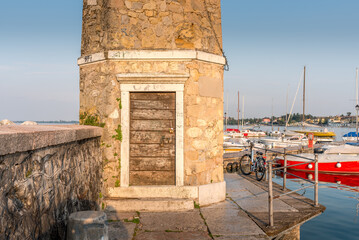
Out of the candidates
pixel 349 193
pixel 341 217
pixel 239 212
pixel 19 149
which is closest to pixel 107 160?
pixel 239 212

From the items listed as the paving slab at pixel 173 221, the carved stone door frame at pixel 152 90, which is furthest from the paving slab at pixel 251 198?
the carved stone door frame at pixel 152 90

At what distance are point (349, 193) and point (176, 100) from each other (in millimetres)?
13702

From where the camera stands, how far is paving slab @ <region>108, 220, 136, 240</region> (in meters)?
5.00

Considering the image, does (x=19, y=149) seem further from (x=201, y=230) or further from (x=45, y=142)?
(x=201, y=230)

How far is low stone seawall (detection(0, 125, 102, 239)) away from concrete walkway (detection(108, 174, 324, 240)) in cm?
87

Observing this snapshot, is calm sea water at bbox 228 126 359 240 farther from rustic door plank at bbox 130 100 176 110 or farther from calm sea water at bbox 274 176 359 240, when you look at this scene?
rustic door plank at bbox 130 100 176 110

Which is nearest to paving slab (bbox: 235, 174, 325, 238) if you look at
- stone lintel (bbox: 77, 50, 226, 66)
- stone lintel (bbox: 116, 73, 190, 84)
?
stone lintel (bbox: 116, 73, 190, 84)

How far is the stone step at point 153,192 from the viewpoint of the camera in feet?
22.0

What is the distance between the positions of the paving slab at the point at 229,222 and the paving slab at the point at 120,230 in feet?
4.44

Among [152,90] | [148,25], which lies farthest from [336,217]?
[148,25]

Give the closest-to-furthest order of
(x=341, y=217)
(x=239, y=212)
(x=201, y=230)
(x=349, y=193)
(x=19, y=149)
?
(x=19, y=149) → (x=201, y=230) → (x=239, y=212) → (x=341, y=217) → (x=349, y=193)

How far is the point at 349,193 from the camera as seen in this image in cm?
Result: 1641

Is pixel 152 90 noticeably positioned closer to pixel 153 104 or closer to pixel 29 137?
pixel 153 104

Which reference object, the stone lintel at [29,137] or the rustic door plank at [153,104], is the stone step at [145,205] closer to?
the rustic door plank at [153,104]
